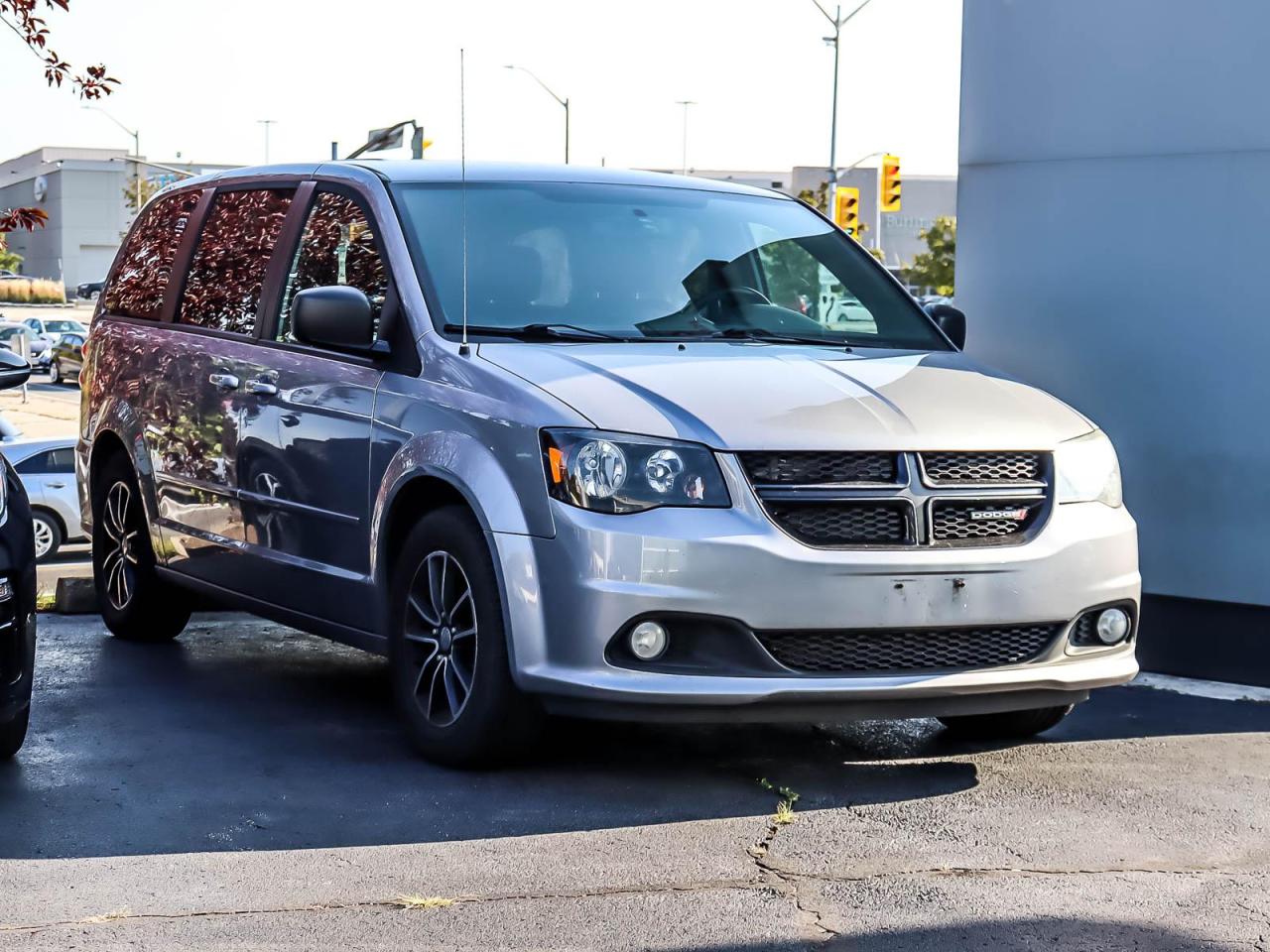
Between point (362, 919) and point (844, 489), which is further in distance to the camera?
point (844, 489)

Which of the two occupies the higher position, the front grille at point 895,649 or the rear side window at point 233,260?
the rear side window at point 233,260

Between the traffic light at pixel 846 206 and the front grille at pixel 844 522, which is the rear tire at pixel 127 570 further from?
the traffic light at pixel 846 206

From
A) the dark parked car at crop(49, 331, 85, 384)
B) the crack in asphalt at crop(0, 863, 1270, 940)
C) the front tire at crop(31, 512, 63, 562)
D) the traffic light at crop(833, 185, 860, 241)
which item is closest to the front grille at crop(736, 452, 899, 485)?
the crack in asphalt at crop(0, 863, 1270, 940)

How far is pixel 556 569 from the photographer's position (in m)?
5.02

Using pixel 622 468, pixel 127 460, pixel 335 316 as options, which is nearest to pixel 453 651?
pixel 622 468

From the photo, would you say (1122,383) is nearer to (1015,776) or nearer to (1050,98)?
(1050,98)

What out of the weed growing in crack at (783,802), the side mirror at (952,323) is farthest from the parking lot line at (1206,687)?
the weed growing in crack at (783,802)

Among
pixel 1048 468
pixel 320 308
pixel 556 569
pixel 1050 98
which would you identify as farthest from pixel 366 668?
pixel 1050 98

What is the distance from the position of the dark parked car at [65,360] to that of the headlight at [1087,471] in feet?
155

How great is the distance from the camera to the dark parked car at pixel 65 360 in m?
51.2

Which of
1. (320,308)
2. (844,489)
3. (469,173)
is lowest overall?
(844,489)

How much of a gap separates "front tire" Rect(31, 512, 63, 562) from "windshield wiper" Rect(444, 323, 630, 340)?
16968mm

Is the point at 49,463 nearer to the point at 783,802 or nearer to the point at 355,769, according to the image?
the point at 355,769

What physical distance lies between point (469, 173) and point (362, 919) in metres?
3.10
